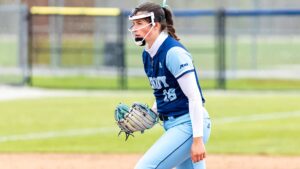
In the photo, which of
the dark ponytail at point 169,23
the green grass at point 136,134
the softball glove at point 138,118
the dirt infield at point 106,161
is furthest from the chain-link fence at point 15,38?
the dark ponytail at point 169,23

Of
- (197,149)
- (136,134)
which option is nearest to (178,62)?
(197,149)

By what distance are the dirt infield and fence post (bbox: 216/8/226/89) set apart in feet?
40.9

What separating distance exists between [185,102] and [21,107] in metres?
13.6

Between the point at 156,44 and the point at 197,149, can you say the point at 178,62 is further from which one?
the point at 197,149

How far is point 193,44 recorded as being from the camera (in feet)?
143

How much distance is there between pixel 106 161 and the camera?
12469 millimetres

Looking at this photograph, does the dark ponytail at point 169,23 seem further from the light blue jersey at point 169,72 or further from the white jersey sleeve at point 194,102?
the white jersey sleeve at point 194,102

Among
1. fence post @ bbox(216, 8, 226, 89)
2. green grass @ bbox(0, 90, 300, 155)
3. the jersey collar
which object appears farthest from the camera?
fence post @ bbox(216, 8, 226, 89)

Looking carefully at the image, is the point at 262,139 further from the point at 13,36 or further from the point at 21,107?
the point at 13,36

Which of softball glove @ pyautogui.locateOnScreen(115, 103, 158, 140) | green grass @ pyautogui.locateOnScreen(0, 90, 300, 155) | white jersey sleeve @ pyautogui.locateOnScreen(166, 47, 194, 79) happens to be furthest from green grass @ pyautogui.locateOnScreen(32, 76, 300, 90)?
white jersey sleeve @ pyautogui.locateOnScreen(166, 47, 194, 79)

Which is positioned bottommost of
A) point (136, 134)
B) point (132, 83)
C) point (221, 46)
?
→ point (132, 83)

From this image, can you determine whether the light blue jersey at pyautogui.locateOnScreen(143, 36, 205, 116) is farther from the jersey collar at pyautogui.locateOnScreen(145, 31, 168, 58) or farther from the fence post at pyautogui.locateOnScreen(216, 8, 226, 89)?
the fence post at pyautogui.locateOnScreen(216, 8, 226, 89)

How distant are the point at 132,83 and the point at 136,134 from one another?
1177 centimetres

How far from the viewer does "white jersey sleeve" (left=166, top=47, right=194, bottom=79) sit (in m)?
6.80
